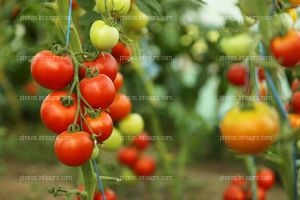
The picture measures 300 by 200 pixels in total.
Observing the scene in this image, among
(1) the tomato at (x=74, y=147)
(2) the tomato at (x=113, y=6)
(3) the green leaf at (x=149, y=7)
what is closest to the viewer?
(1) the tomato at (x=74, y=147)

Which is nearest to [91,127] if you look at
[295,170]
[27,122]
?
[295,170]

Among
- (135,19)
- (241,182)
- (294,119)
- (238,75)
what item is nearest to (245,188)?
(241,182)

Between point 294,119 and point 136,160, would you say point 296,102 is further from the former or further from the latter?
point 136,160

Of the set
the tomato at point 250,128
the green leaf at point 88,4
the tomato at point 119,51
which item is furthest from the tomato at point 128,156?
the tomato at point 250,128

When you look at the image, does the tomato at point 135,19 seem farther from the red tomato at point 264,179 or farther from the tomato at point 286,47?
the tomato at point 286,47

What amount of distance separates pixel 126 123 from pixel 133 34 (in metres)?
0.34

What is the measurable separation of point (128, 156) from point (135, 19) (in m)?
0.70

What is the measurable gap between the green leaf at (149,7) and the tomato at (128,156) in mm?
919

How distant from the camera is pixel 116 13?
42.4 inches

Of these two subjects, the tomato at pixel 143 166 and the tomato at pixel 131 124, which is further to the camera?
the tomato at pixel 143 166

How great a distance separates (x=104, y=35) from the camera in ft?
3.13

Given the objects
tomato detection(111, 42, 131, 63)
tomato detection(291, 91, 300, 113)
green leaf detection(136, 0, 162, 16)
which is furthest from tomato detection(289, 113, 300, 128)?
tomato detection(111, 42, 131, 63)

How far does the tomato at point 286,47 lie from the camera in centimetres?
77

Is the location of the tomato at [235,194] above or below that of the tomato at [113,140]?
below
